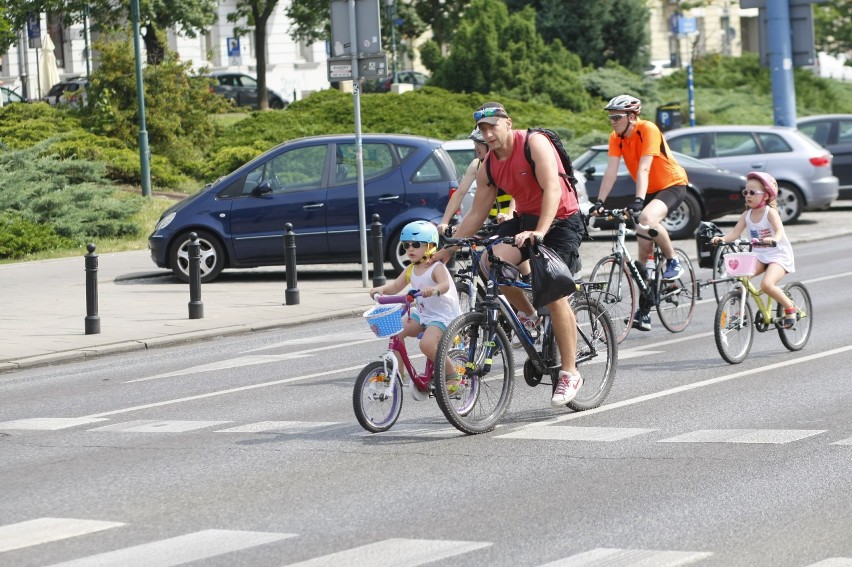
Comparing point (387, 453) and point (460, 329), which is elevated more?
point (460, 329)

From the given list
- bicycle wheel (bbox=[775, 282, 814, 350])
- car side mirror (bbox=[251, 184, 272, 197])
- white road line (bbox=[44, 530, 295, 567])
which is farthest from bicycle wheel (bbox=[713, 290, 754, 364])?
car side mirror (bbox=[251, 184, 272, 197])

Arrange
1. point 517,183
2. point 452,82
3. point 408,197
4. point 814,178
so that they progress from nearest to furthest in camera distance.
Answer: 1. point 517,183
2. point 408,197
3. point 814,178
4. point 452,82

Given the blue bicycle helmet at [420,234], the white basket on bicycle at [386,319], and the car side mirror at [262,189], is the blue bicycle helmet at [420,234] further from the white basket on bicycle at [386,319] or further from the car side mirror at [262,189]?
the car side mirror at [262,189]

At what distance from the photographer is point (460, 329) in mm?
8211

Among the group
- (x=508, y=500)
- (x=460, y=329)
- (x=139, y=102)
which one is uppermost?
(x=139, y=102)

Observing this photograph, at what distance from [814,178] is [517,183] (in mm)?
16198

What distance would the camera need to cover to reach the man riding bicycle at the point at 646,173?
11953 mm

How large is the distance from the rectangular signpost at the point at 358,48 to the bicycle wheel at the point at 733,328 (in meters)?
6.90

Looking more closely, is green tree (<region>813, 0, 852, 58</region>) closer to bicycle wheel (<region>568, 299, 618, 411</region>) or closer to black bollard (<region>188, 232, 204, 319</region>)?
black bollard (<region>188, 232, 204, 319</region>)

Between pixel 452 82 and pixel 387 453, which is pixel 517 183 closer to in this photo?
pixel 387 453

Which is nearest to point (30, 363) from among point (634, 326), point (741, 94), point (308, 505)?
point (634, 326)

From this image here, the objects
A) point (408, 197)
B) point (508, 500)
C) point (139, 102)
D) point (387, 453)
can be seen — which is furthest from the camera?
point (139, 102)

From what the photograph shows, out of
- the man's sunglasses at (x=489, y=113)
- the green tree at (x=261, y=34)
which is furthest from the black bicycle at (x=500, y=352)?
the green tree at (x=261, y=34)

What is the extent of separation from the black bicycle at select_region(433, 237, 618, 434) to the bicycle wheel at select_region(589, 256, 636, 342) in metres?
2.52
